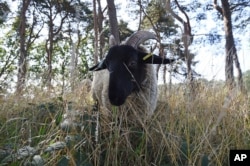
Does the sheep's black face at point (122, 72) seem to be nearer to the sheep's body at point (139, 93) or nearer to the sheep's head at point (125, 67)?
the sheep's head at point (125, 67)

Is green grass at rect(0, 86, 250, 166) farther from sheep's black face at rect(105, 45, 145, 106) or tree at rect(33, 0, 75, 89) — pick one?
tree at rect(33, 0, 75, 89)

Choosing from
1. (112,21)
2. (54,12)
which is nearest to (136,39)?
(112,21)

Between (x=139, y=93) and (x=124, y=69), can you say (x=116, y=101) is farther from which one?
(x=139, y=93)

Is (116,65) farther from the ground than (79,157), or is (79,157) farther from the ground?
(116,65)

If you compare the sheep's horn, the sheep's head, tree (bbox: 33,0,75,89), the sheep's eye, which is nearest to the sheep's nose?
the sheep's head

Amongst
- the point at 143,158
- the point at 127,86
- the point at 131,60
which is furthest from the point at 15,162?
the point at 131,60

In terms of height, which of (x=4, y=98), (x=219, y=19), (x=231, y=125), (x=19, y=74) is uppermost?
(x=219, y=19)

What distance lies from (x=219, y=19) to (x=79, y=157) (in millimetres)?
16285

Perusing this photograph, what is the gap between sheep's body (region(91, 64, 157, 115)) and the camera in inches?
151

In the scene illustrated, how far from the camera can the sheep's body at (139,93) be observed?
3828mm

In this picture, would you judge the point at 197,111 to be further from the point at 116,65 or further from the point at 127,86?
the point at 116,65

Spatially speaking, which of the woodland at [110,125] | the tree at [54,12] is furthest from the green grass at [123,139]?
the tree at [54,12]

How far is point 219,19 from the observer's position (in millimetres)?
17156

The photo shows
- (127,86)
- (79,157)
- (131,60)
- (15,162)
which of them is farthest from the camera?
(131,60)
